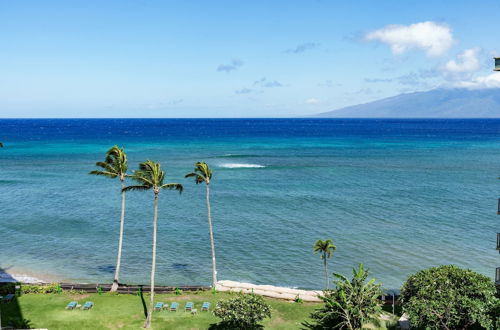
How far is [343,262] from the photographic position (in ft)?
177

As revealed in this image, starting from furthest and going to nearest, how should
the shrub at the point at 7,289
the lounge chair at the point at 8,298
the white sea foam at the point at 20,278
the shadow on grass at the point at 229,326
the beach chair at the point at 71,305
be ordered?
the white sea foam at the point at 20,278 → the shrub at the point at 7,289 → the lounge chair at the point at 8,298 → the beach chair at the point at 71,305 → the shadow on grass at the point at 229,326

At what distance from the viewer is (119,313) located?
3600 centimetres

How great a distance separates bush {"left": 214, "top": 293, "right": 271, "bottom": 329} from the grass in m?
2.82

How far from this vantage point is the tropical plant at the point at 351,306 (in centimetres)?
2992

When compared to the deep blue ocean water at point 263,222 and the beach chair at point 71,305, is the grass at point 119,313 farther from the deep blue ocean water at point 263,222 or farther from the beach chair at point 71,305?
the deep blue ocean water at point 263,222

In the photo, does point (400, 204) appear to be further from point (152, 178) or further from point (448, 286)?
point (152, 178)

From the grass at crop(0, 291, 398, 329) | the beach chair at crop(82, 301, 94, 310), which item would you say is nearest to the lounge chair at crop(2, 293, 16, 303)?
the grass at crop(0, 291, 398, 329)

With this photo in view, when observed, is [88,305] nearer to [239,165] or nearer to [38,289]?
[38,289]

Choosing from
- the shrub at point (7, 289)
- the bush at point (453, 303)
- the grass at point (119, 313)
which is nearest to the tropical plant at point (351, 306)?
the bush at point (453, 303)

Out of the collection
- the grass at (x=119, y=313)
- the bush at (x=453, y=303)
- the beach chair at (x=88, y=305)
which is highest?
the bush at (x=453, y=303)

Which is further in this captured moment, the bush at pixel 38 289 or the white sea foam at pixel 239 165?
the white sea foam at pixel 239 165

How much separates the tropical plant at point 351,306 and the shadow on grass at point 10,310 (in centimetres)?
2053

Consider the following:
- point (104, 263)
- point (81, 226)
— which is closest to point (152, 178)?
point (104, 263)

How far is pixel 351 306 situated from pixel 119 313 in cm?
1796
